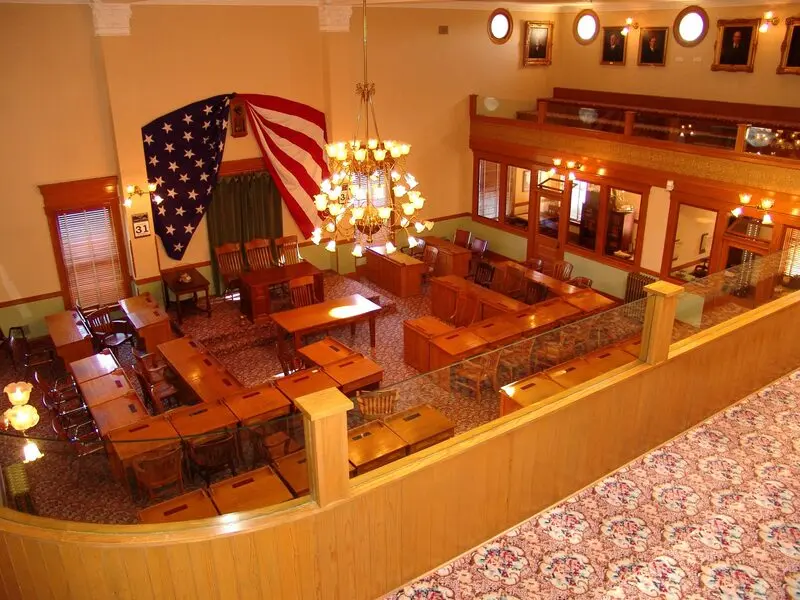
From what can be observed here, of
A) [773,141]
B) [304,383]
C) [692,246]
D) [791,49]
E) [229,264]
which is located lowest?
[304,383]

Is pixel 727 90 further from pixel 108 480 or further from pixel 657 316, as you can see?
pixel 108 480

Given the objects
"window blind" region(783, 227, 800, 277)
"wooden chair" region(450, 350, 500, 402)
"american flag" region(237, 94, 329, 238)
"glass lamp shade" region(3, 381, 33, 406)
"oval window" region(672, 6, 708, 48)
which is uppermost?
"oval window" region(672, 6, 708, 48)

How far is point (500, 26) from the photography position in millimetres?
15211

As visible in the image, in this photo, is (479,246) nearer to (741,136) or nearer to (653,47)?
(653,47)

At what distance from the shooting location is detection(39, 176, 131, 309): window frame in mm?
11297

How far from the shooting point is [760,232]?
11.2 metres

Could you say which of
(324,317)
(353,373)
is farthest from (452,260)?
(353,373)

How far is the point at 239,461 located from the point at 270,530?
1742mm

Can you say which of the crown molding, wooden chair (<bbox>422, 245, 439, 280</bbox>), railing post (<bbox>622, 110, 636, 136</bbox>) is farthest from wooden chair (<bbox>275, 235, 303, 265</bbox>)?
railing post (<bbox>622, 110, 636, 136</bbox>)

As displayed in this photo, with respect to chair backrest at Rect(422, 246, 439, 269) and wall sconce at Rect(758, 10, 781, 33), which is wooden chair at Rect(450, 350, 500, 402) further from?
wall sconce at Rect(758, 10, 781, 33)

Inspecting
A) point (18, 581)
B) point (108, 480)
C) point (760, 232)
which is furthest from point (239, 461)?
point (760, 232)

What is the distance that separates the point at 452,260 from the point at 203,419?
25.2ft

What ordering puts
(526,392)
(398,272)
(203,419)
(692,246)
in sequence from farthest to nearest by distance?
(398,272) < (692,246) < (203,419) < (526,392)

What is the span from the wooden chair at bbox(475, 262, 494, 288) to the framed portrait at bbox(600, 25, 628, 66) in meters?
5.46
